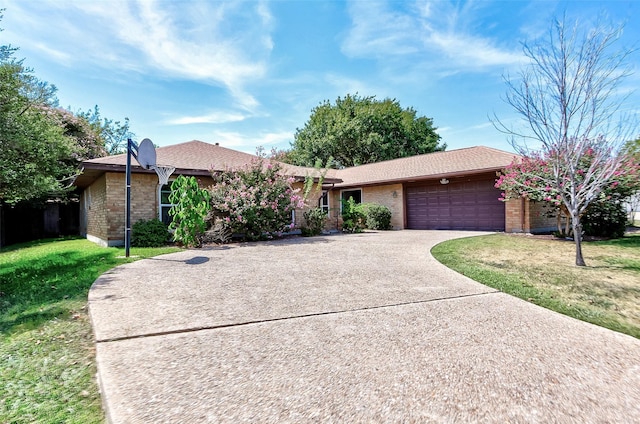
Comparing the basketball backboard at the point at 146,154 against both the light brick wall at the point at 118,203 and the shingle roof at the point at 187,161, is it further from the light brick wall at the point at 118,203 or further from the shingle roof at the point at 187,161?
the light brick wall at the point at 118,203

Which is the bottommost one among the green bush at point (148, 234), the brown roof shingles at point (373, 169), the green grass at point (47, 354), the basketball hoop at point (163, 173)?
the green grass at point (47, 354)

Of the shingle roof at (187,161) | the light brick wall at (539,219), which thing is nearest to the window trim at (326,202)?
the shingle roof at (187,161)

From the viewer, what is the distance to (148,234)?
10.4m

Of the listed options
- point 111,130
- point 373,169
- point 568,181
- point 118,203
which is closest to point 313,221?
point 118,203

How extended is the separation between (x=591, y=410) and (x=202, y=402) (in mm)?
2502

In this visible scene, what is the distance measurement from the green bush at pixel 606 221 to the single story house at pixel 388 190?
70.9 inches

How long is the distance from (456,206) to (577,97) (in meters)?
8.99

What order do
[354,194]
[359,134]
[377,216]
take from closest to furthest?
[377,216] → [354,194] → [359,134]

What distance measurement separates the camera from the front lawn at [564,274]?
3982 millimetres

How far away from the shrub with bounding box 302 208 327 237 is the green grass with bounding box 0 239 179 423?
882 centimetres

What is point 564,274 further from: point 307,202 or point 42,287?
point 307,202

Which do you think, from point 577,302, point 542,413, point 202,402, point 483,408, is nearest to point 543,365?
point 542,413

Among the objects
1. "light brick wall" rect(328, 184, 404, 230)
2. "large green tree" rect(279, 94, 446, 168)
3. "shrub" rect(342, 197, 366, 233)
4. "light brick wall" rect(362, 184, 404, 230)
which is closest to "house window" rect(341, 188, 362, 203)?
"light brick wall" rect(328, 184, 404, 230)

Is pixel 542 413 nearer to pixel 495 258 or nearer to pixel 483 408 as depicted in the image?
pixel 483 408
